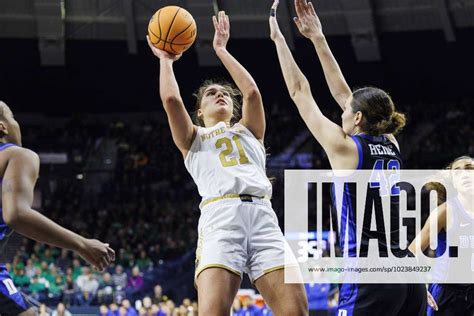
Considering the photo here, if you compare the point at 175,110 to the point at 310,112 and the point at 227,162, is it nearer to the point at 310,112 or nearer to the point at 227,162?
the point at 227,162

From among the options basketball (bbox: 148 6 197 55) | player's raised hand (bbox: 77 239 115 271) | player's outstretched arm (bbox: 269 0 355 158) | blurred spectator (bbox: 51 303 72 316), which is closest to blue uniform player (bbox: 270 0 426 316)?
player's outstretched arm (bbox: 269 0 355 158)

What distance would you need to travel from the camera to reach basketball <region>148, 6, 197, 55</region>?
5.36 m

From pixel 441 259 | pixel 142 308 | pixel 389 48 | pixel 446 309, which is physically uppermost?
pixel 389 48

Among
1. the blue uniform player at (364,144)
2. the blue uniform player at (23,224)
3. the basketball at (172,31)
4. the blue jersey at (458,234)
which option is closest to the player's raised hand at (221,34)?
the basketball at (172,31)

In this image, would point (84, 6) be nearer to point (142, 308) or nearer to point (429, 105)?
point (142, 308)

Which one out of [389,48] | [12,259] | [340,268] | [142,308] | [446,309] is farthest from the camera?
[389,48]

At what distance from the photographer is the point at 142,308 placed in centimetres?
1485

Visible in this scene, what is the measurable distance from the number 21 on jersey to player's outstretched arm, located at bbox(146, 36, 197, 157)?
230mm

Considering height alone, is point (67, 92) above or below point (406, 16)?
below

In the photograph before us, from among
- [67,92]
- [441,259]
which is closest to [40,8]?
[67,92]

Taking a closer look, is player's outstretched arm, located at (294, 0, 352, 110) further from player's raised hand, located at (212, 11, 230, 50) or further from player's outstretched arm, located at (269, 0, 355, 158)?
player's raised hand, located at (212, 11, 230, 50)

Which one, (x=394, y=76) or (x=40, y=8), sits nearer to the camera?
(x=40, y=8)

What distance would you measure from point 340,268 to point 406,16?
19.6 m

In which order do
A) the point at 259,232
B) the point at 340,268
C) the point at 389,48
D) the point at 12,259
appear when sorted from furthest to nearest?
1. the point at 389,48
2. the point at 12,259
3. the point at 259,232
4. the point at 340,268
